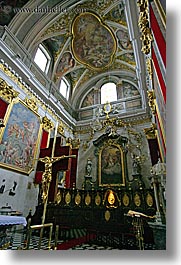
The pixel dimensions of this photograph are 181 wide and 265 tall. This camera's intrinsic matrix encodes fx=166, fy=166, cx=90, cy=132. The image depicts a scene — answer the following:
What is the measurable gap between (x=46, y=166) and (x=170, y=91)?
8.00ft

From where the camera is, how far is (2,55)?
422 centimetres

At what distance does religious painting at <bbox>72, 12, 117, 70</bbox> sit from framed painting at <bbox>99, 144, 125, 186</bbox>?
2.24 metres

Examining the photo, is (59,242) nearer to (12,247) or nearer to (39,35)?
(12,247)

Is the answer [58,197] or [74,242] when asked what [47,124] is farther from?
[74,242]

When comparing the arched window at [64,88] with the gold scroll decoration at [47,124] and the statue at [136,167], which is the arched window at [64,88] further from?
the statue at [136,167]

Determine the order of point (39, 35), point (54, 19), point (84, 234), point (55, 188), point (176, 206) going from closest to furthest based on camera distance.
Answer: point (176, 206) < point (84, 234) < point (55, 188) < point (54, 19) < point (39, 35)

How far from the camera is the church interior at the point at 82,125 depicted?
217cm

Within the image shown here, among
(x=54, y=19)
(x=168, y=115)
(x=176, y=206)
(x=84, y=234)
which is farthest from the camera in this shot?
(x=54, y=19)

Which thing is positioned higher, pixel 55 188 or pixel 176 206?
pixel 55 188

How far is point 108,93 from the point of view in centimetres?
404

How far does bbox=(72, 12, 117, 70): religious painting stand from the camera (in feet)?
14.8

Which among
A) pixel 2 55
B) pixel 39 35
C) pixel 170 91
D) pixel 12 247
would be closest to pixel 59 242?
pixel 12 247

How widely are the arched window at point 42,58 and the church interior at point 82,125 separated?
0.10 feet

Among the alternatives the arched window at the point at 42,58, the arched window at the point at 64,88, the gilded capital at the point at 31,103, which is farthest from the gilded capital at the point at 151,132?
the arched window at the point at 42,58
